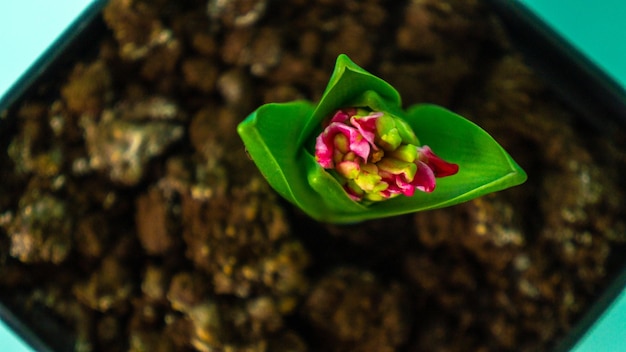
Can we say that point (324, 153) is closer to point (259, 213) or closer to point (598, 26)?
point (259, 213)

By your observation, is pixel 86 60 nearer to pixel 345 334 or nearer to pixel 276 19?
pixel 276 19

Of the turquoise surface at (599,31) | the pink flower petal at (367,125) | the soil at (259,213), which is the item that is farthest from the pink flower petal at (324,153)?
the turquoise surface at (599,31)

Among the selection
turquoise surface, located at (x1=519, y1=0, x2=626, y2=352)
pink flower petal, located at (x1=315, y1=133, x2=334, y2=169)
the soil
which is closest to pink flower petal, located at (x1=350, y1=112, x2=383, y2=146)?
pink flower petal, located at (x1=315, y1=133, x2=334, y2=169)

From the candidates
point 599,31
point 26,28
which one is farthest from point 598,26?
point 26,28

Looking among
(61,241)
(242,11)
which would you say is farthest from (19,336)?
(242,11)

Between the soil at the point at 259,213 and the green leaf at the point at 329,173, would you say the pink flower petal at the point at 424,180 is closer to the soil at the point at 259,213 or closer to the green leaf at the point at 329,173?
the green leaf at the point at 329,173
